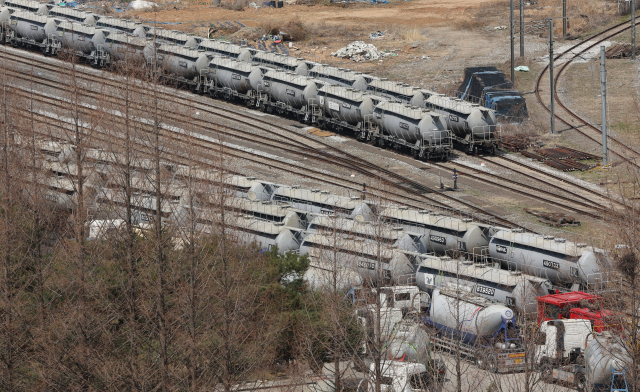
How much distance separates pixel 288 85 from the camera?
5716 cm

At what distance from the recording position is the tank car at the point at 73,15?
2854 inches

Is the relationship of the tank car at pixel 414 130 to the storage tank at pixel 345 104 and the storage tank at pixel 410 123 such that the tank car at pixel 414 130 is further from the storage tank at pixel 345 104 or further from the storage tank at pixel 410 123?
the storage tank at pixel 345 104

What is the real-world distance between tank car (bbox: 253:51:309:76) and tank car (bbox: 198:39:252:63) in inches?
32.5

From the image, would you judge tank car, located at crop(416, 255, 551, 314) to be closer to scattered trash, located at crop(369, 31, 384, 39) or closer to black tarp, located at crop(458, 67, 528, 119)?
black tarp, located at crop(458, 67, 528, 119)

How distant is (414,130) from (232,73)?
15705 millimetres

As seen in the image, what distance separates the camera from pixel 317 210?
39.2m

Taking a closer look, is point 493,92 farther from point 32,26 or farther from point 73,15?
point 73,15

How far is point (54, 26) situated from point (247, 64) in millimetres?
18570

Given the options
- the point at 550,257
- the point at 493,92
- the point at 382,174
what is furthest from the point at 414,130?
the point at 550,257

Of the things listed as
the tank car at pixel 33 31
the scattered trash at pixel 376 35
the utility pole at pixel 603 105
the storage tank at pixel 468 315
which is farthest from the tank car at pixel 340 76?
the storage tank at pixel 468 315

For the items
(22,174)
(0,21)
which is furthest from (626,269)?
(0,21)

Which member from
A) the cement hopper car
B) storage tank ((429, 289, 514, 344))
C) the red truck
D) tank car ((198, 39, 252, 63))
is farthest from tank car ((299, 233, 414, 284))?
tank car ((198, 39, 252, 63))

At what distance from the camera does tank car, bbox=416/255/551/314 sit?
31.1m

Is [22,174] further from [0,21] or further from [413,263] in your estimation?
[0,21]
